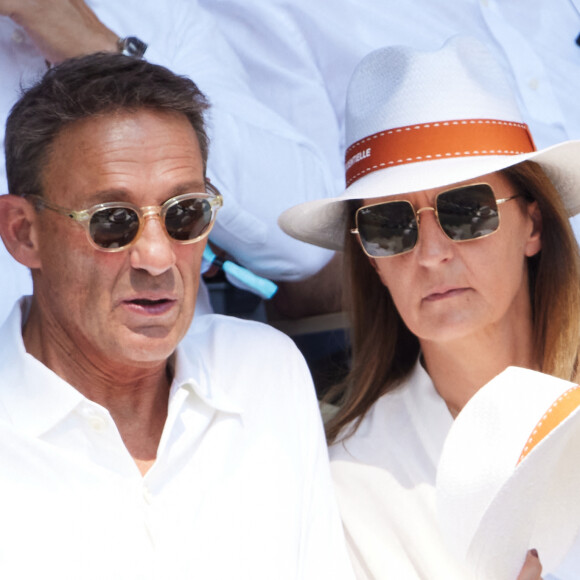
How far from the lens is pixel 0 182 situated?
242 centimetres

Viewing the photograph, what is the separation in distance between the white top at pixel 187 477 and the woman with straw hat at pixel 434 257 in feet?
0.80

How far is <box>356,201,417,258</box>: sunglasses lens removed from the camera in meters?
2.18

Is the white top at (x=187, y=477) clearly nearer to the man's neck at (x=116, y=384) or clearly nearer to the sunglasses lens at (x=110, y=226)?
the man's neck at (x=116, y=384)

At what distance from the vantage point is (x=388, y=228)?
2.21m

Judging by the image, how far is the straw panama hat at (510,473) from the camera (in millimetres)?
1625

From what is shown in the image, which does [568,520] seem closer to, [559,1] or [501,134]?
[501,134]

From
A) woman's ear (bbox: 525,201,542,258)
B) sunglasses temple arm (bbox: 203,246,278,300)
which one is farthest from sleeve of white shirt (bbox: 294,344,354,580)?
woman's ear (bbox: 525,201,542,258)

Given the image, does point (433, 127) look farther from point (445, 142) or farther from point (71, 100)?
point (71, 100)

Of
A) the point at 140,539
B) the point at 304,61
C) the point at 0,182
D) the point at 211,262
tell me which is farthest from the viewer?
the point at 304,61

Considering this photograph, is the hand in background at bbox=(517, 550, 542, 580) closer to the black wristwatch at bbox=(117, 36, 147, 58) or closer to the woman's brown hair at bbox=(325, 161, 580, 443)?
the woman's brown hair at bbox=(325, 161, 580, 443)

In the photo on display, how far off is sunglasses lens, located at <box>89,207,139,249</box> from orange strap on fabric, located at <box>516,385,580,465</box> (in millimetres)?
792

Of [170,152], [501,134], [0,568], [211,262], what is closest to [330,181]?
[211,262]

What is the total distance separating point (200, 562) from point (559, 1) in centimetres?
264

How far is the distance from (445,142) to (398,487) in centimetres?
78
